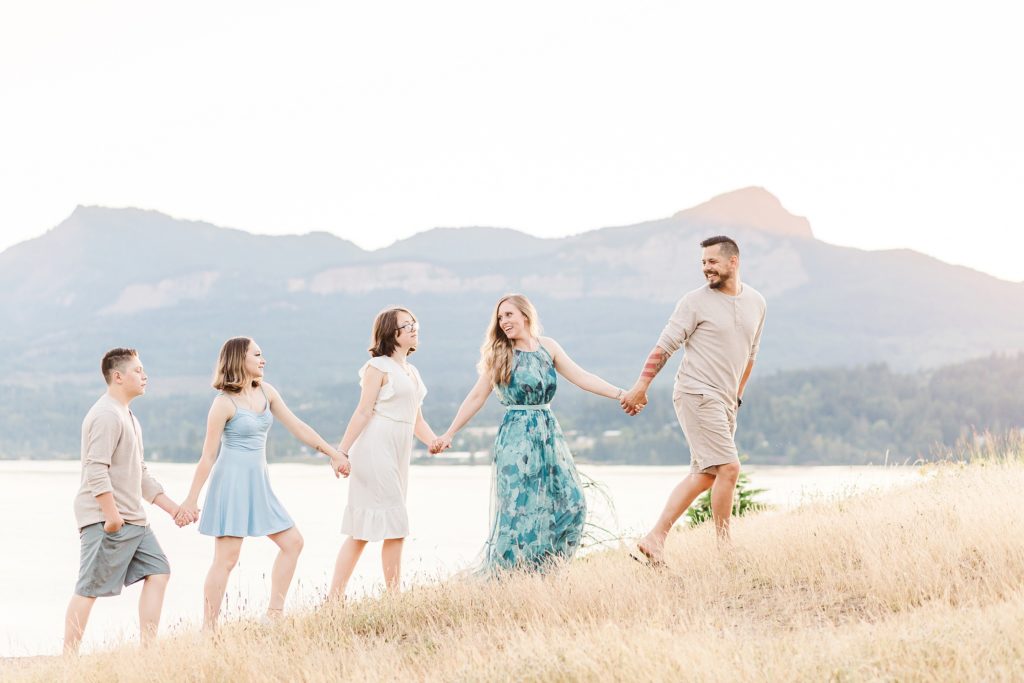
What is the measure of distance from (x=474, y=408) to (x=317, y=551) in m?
62.4

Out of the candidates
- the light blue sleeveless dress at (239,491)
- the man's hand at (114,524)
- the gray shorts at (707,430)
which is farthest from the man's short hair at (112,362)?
the gray shorts at (707,430)

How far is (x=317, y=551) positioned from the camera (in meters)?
68.2

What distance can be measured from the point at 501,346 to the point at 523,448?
71cm

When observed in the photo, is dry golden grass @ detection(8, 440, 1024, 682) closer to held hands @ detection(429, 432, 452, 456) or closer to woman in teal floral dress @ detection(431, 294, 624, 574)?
woman in teal floral dress @ detection(431, 294, 624, 574)

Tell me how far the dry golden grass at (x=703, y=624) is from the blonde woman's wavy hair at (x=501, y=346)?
1.35m

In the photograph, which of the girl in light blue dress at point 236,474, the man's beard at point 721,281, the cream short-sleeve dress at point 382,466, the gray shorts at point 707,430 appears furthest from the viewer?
the cream short-sleeve dress at point 382,466

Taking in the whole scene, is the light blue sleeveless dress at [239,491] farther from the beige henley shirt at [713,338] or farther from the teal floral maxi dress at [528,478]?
the beige henley shirt at [713,338]

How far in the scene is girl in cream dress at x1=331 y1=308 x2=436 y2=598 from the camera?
8.19 m

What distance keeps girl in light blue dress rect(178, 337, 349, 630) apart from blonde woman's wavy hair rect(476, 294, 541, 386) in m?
1.25

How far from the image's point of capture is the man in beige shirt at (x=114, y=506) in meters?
6.97

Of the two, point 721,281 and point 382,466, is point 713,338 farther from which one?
point 382,466

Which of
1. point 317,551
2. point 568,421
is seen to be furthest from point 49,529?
point 568,421

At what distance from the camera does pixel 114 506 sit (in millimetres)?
6969

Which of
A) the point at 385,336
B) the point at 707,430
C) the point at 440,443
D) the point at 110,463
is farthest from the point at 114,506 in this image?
→ the point at 707,430
